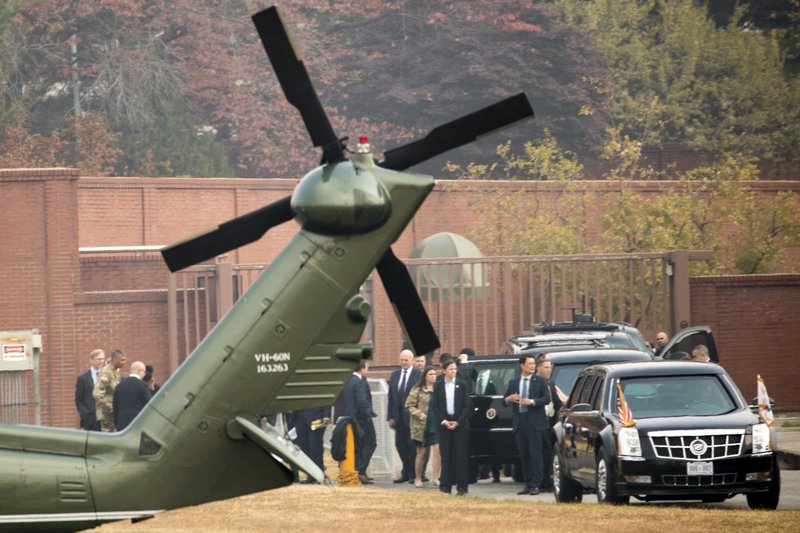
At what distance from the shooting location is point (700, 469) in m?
17.8

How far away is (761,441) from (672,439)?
0.97 meters

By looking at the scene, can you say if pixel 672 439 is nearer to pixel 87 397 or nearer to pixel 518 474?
pixel 518 474

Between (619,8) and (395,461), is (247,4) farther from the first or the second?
(395,461)

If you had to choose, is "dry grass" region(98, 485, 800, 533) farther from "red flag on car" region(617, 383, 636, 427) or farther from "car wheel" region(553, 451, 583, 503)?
"car wheel" region(553, 451, 583, 503)

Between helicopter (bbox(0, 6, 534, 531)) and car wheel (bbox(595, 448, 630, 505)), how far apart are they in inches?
300

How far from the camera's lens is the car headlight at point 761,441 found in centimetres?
1791

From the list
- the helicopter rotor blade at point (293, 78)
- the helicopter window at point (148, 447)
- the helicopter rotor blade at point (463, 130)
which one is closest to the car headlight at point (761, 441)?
the helicopter rotor blade at point (463, 130)

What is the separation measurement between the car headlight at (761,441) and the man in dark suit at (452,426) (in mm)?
5540

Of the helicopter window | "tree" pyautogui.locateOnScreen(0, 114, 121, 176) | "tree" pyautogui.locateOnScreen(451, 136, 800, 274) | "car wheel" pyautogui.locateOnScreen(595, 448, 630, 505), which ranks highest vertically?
"tree" pyautogui.locateOnScreen(0, 114, 121, 176)

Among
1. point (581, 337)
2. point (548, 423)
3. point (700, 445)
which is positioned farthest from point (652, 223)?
point (700, 445)

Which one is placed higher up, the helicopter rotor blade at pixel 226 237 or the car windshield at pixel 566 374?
the helicopter rotor blade at pixel 226 237

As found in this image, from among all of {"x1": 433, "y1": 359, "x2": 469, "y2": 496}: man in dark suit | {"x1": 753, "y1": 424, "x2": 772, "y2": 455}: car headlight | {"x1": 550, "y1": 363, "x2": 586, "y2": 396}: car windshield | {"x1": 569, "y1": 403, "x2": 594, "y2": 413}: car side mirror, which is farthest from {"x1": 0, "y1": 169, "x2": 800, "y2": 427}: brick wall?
{"x1": 753, "y1": 424, "x2": 772, "y2": 455}: car headlight

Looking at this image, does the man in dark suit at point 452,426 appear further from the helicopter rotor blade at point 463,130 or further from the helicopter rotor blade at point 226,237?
the helicopter rotor blade at point 463,130

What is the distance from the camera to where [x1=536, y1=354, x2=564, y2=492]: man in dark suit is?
893 inches
